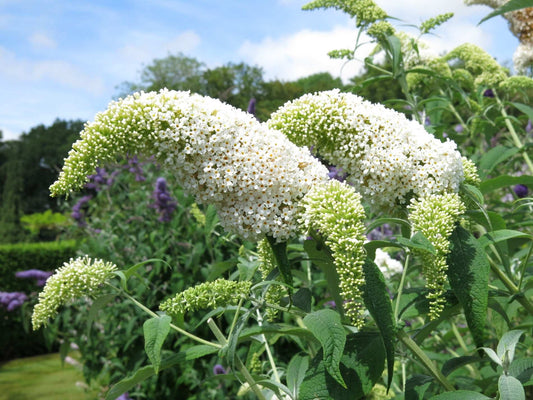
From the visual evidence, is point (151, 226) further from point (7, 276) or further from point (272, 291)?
point (7, 276)

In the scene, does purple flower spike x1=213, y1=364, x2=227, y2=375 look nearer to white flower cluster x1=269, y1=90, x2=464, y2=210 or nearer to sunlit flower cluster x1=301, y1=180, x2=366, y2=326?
white flower cluster x1=269, y1=90, x2=464, y2=210

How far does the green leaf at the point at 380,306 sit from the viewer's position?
1.15 metres

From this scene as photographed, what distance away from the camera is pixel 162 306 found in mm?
1405

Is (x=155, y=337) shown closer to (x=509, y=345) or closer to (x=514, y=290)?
(x=509, y=345)

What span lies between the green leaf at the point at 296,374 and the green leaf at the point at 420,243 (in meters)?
0.56

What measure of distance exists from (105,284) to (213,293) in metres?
0.40

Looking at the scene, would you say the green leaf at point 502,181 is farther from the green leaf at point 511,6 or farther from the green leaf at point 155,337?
the green leaf at point 155,337

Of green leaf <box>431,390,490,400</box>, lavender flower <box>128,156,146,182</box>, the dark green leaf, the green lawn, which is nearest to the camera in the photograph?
green leaf <box>431,390,490,400</box>

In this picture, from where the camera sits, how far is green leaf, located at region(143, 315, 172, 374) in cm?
124

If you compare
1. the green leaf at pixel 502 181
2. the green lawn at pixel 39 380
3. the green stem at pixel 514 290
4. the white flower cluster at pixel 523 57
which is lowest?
the green lawn at pixel 39 380

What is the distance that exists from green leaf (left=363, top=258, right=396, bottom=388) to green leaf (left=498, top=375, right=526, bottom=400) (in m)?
0.27

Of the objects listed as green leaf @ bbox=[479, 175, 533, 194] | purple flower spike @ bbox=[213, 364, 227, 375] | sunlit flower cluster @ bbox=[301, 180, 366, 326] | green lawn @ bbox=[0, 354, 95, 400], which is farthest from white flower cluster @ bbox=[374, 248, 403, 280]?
green lawn @ bbox=[0, 354, 95, 400]

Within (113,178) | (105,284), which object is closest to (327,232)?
(105,284)

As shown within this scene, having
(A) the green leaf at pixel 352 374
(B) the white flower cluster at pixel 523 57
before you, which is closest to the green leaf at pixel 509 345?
Answer: (A) the green leaf at pixel 352 374
